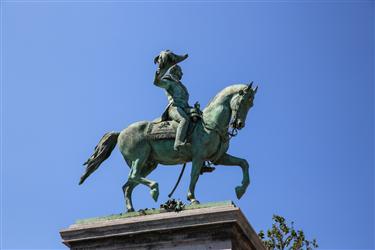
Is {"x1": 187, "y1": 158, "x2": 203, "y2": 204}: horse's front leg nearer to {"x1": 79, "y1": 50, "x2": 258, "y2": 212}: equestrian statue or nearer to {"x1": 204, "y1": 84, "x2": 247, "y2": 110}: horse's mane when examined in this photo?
{"x1": 79, "y1": 50, "x2": 258, "y2": 212}: equestrian statue

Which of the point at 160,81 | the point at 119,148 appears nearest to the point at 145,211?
the point at 119,148

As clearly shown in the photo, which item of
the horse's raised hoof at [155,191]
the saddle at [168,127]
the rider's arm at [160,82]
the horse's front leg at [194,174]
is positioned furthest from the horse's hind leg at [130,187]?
the rider's arm at [160,82]

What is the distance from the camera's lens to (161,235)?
13.4 metres

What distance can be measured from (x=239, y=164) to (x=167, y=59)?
2.83 meters

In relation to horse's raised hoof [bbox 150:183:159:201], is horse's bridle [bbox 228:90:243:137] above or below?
above

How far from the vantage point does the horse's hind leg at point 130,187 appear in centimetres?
1469

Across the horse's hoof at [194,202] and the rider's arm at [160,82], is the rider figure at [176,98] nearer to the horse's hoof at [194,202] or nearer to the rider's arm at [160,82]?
the rider's arm at [160,82]

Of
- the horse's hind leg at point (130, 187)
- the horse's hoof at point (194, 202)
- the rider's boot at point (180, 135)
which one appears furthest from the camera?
the horse's hind leg at point (130, 187)

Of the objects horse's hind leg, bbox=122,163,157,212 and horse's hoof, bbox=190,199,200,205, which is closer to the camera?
horse's hoof, bbox=190,199,200,205

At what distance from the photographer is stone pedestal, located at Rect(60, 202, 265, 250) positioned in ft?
42.9

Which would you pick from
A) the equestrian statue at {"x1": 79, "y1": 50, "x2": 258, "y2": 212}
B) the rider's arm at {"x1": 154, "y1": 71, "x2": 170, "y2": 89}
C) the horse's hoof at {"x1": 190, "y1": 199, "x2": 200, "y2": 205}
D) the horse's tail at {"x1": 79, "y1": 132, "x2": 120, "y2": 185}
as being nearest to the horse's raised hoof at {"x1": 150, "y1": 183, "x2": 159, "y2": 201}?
the equestrian statue at {"x1": 79, "y1": 50, "x2": 258, "y2": 212}

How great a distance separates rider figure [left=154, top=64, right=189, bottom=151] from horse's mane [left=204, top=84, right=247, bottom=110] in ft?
1.79

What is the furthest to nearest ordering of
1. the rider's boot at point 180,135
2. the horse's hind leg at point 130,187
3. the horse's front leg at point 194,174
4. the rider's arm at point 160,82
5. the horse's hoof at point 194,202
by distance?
the rider's arm at point 160,82
the horse's hind leg at point 130,187
the rider's boot at point 180,135
the horse's front leg at point 194,174
the horse's hoof at point 194,202

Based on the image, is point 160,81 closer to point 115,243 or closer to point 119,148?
point 119,148
